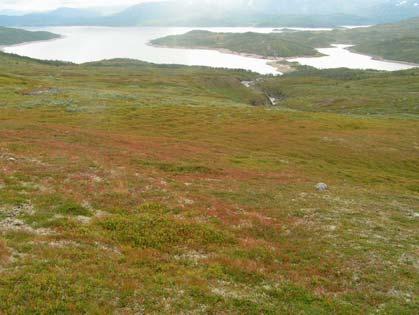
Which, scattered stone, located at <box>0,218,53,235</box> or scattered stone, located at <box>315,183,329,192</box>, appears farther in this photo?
scattered stone, located at <box>315,183,329,192</box>

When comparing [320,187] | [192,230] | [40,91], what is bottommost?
[320,187]

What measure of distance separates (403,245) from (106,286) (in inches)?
725

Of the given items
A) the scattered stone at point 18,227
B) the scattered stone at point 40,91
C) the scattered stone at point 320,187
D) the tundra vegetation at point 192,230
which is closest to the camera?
the tundra vegetation at point 192,230

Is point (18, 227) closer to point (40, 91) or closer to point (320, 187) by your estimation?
point (320, 187)

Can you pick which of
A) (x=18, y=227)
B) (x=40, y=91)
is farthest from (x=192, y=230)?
(x=40, y=91)

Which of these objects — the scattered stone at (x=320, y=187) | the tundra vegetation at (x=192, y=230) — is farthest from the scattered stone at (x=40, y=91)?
the scattered stone at (x=320, y=187)

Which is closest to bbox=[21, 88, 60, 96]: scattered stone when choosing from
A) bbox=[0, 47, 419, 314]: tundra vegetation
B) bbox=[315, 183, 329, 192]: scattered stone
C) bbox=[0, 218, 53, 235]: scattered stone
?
bbox=[0, 47, 419, 314]: tundra vegetation

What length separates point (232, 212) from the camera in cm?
2823

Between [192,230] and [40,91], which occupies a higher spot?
[40,91]

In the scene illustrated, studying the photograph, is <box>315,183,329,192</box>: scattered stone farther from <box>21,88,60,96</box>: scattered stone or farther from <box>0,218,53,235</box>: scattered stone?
<box>21,88,60,96</box>: scattered stone

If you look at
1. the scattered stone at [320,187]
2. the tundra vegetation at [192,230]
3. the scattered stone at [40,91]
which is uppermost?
the scattered stone at [40,91]

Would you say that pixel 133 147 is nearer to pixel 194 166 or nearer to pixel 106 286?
pixel 194 166

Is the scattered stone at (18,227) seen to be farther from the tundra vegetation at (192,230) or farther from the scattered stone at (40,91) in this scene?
the scattered stone at (40,91)

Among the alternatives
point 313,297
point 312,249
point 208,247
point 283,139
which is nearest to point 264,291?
point 313,297
